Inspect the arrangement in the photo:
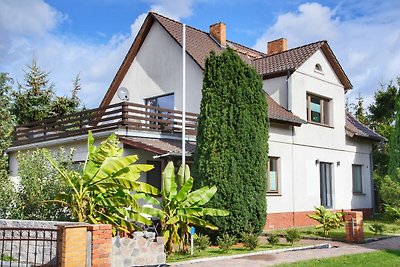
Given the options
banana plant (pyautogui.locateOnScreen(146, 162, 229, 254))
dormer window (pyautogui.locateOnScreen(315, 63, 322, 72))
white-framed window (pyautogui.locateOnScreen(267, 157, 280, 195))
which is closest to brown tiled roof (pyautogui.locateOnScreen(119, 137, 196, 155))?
banana plant (pyautogui.locateOnScreen(146, 162, 229, 254))

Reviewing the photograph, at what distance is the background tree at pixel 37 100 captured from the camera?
102 ft

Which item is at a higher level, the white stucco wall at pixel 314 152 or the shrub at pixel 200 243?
the white stucco wall at pixel 314 152

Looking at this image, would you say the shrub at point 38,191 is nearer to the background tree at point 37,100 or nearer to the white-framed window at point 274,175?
the white-framed window at point 274,175

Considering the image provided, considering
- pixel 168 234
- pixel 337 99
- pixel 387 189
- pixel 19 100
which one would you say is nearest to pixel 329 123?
pixel 337 99

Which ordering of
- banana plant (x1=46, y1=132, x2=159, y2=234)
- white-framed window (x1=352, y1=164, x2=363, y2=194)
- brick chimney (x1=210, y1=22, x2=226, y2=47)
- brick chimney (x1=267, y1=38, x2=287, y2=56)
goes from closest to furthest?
1. banana plant (x1=46, y1=132, x2=159, y2=234)
2. brick chimney (x1=210, y1=22, x2=226, y2=47)
3. white-framed window (x1=352, y1=164, x2=363, y2=194)
4. brick chimney (x1=267, y1=38, x2=287, y2=56)

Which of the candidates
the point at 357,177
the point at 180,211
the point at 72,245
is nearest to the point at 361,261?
the point at 180,211

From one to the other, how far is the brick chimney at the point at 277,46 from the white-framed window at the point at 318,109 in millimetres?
5160

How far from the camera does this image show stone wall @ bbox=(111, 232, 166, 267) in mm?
11016

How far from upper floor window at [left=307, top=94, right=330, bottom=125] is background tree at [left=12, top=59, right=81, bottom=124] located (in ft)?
56.0

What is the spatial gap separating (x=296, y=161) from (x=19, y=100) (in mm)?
18835

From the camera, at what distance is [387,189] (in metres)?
17.9

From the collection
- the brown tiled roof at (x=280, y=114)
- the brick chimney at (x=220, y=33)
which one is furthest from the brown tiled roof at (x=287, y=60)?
the brick chimney at (x=220, y=33)

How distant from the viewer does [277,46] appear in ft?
93.7

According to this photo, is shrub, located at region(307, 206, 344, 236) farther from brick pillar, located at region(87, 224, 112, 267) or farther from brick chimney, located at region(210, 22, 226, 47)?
brick chimney, located at region(210, 22, 226, 47)
